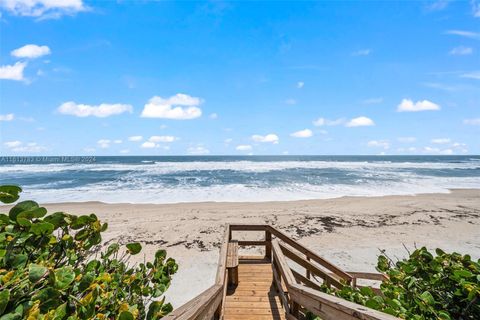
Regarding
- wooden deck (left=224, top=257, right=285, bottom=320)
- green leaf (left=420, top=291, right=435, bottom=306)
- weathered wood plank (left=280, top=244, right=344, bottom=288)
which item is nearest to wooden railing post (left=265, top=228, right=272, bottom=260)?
wooden deck (left=224, top=257, right=285, bottom=320)

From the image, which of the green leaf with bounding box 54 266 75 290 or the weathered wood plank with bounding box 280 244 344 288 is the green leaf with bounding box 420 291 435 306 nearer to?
the green leaf with bounding box 54 266 75 290

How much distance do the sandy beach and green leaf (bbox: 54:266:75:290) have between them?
231 inches

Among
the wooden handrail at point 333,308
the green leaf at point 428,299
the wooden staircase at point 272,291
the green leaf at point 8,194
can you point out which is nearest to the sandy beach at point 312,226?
the wooden staircase at point 272,291

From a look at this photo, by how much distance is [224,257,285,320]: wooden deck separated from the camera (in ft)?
13.3

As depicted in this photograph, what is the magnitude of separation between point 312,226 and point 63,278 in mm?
12031

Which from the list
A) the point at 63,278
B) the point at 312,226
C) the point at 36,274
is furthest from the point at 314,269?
the point at 312,226

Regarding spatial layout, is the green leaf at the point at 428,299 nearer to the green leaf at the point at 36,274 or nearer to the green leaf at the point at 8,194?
the green leaf at the point at 36,274

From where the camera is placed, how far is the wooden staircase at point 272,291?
5.57 ft

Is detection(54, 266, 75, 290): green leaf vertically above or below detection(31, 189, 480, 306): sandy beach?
above

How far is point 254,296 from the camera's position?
183 inches

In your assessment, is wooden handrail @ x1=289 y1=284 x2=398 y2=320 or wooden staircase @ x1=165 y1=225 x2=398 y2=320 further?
wooden staircase @ x1=165 y1=225 x2=398 y2=320

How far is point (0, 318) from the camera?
856mm

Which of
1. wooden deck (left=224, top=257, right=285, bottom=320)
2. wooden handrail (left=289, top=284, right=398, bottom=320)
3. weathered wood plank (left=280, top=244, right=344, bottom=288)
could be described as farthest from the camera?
weathered wood plank (left=280, top=244, right=344, bottom=288)

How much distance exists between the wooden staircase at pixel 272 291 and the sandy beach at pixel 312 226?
2141mm
